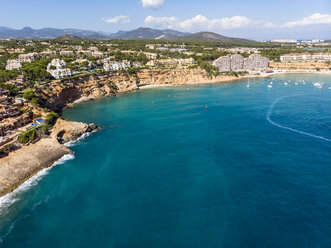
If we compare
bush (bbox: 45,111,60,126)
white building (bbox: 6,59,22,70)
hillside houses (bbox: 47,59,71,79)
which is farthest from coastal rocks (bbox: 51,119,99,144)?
white building (bbox: 6,59,22,70)

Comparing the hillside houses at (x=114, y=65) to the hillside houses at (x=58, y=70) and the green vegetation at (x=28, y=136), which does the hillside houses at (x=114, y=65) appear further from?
the green vegetation at (x=28, y=136)

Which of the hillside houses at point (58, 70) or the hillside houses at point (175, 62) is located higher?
the hillside houses at point (175, 62)

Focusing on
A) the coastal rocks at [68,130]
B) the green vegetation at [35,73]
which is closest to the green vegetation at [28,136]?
the coastal rocks at [68,130]

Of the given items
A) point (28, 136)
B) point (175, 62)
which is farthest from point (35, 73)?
point (175, 62)

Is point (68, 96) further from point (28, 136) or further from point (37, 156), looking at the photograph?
point (37, 156)

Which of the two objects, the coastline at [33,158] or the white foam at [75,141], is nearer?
the coastline at [33,158]

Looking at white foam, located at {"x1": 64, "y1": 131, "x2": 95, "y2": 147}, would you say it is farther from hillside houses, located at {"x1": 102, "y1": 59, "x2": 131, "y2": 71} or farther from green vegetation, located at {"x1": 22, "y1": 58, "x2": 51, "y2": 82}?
hillside houses, located at {"x1": 102, "y1": 59, "x2": 131, "y2": 71}

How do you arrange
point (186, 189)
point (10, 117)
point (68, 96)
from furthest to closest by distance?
1. point (68, 96)
2. point (10, 117)
3. point (186, 189)

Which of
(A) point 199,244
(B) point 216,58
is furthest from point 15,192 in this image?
(B) point 216,58
